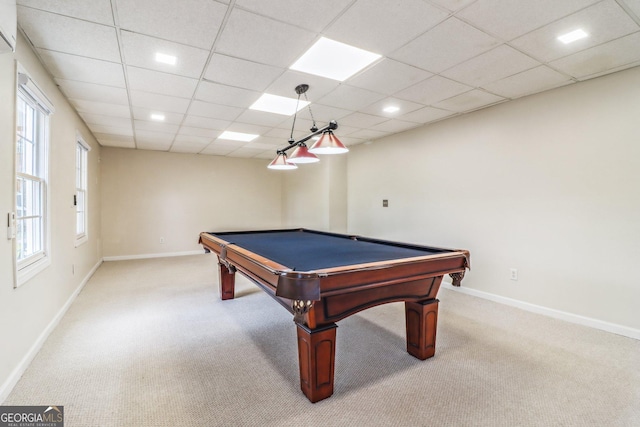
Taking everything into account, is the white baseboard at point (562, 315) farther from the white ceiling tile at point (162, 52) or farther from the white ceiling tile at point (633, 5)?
Result: the white ceiling tile at point (162, 52)

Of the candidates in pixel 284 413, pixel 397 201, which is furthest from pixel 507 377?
pixel 397 201

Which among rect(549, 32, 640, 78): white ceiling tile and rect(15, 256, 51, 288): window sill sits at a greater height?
rect(549, 32, 640, 78): white ceiling tile

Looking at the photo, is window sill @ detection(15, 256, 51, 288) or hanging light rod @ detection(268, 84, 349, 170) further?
hanging light rod @ detection(268, 84, 349, 170)

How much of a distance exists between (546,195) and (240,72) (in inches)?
131

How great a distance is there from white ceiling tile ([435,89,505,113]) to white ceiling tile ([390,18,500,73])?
0.81 m

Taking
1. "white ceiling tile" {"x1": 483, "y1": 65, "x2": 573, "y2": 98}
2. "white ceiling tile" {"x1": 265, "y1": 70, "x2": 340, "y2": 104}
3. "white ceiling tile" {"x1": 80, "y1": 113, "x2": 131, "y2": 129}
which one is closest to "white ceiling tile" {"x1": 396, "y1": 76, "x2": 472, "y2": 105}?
"white ceiling tile" {"x1": 483, "y1": 65, "x2": 573, "y2": 98}

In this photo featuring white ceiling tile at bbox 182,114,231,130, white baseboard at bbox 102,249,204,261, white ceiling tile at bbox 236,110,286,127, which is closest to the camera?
white ceiling tile at bbox 236,110,286,127

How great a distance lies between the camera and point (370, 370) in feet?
6.90

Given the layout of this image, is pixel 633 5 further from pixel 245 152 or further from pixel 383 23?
pixel 245 152

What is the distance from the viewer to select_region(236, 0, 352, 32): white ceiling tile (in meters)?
1.78

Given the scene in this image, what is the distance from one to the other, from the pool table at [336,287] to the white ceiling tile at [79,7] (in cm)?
175

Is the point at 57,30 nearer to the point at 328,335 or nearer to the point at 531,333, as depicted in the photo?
the point at 328,335

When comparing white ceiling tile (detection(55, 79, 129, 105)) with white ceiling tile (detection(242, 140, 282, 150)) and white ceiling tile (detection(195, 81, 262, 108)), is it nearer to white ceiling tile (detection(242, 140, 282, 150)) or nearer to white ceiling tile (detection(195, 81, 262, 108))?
white ceiling tile (detection(195, 81, 262, 108))

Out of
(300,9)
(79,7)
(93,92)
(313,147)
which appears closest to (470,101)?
(313,147)
